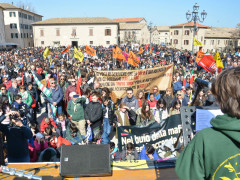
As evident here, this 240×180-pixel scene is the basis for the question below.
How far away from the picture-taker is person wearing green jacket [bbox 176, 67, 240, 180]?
113cm

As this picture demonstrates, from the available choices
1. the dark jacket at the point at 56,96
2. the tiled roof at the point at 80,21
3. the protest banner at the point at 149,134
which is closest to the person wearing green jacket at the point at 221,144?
the protest banner at the point at 149,134

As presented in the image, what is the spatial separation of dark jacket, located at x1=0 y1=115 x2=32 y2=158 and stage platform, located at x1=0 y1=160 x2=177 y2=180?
1298 mm

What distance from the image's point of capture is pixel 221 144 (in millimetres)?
1160

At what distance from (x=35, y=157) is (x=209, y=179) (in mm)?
4196

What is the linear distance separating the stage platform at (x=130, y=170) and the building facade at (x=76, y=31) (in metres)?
56.5

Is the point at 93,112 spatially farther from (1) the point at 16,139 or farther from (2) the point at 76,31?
(2) the point at 76,31

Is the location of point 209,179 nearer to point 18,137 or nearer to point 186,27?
point 18,137

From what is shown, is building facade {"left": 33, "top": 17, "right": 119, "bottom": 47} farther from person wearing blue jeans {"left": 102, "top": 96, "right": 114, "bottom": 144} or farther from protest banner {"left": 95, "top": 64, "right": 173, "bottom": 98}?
person wearing blue jeans {"left": 102, "top": 96, "right": 114, "bottom": 144}

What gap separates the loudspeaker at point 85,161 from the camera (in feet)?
8.57

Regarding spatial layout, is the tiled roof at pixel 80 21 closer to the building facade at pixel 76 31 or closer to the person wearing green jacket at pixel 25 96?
the building facade at pixel 76 31

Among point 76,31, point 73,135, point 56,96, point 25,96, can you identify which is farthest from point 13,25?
point 73,135

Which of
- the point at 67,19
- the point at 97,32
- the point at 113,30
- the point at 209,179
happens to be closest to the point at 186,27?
the point at 113,30

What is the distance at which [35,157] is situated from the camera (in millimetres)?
4598

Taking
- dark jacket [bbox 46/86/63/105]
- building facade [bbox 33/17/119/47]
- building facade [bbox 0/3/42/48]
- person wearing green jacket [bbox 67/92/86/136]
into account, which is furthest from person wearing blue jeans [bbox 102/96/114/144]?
building facade [bbox 0/3/42/48]
